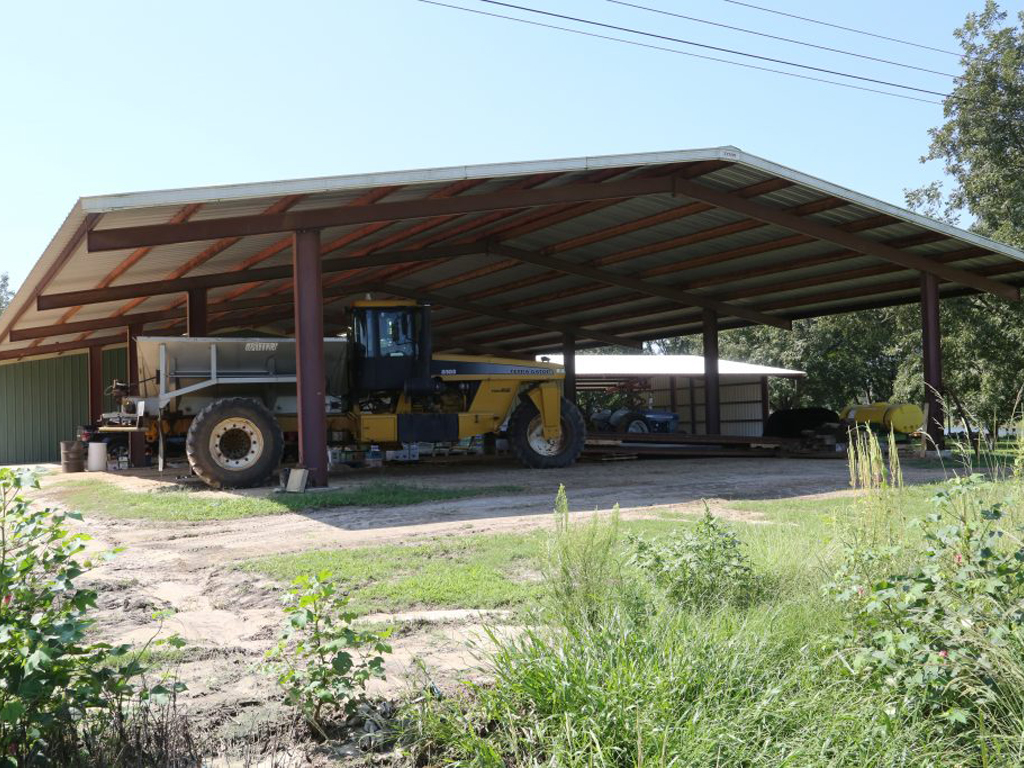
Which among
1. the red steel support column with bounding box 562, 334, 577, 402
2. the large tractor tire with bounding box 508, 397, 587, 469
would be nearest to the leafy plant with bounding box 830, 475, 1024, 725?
the large tractor tire with bounding box 508, 397, 587, 469

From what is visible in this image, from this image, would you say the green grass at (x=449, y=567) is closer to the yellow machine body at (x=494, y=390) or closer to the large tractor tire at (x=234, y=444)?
the large tractor tire at (x=234, y=444)

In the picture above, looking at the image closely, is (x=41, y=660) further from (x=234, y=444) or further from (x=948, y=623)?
(x=234, y=444)

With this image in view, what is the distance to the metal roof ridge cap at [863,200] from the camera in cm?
1374

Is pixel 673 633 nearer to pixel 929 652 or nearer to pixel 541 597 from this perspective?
pixel 929 652

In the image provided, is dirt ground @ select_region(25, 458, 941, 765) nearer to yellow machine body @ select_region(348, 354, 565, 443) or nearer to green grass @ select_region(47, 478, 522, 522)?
green grass @ select_region(47, 478, 522, 522)

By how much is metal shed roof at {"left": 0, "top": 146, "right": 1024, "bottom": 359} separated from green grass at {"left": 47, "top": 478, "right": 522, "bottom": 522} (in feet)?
11.2

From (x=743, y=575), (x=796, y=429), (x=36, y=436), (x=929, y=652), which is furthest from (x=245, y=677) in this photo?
(x=36, y=436)

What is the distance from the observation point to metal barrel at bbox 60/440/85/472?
68.6 feet

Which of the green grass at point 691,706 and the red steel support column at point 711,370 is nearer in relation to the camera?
the green grass at point 691,706

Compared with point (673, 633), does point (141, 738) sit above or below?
below

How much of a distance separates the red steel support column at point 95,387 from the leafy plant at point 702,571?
2212 centimetres

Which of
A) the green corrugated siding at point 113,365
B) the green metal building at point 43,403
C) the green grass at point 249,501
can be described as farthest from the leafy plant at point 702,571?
the green corrugated siding at point 113,365

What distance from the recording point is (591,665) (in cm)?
353

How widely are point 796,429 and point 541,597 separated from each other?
64.1 ft
